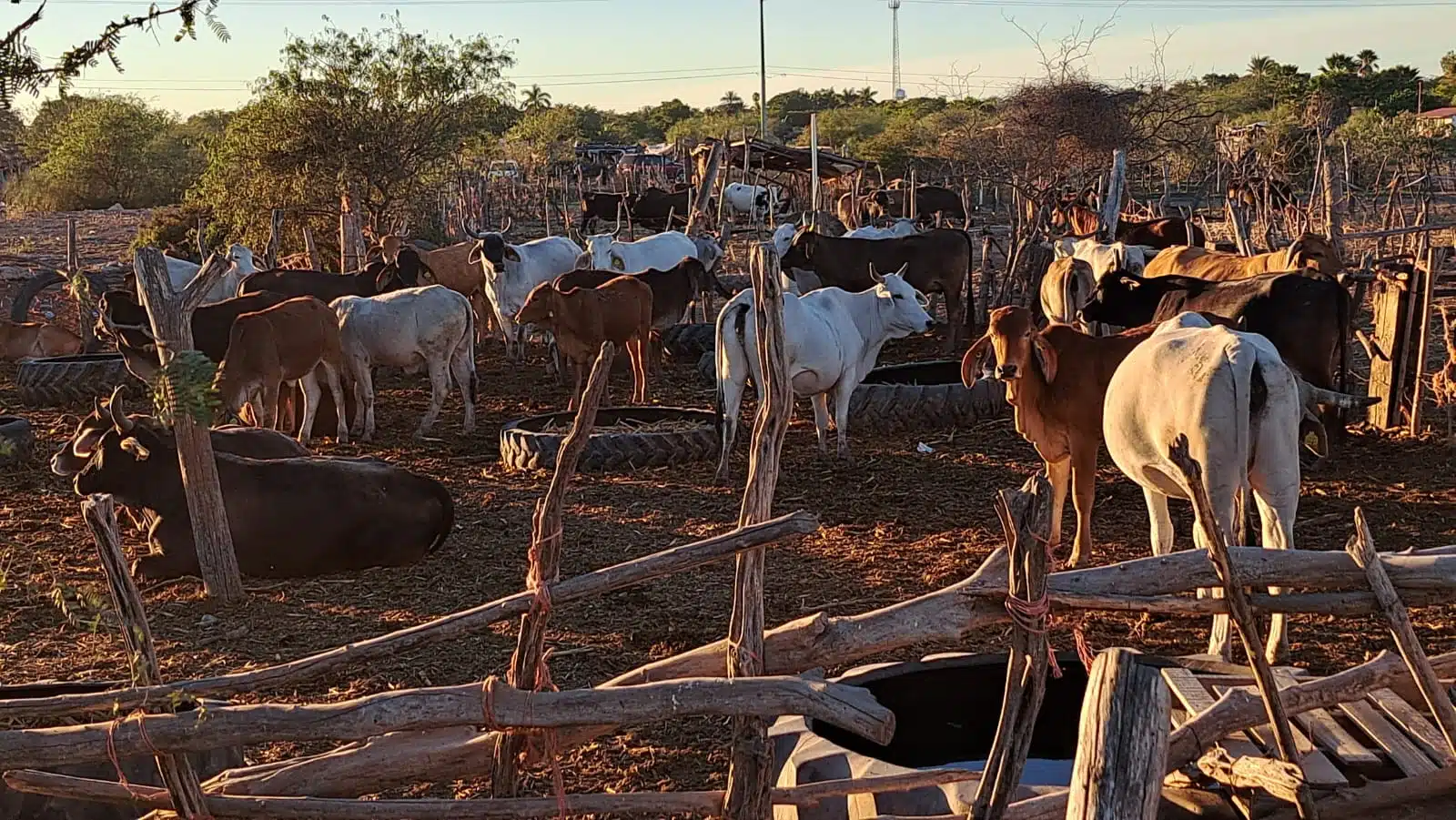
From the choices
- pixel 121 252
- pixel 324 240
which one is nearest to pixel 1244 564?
pixel 324 240

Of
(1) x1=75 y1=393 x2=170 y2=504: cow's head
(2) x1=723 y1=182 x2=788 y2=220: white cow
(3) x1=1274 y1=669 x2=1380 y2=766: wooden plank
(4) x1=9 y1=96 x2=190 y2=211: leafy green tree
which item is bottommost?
(3) x1=1274 y1=669 x2=1380 y2=766: wooden plank

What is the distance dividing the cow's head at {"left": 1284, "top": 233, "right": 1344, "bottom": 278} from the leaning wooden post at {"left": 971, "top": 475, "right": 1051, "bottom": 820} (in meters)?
10.0

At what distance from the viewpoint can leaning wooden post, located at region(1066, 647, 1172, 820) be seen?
8.59 feet

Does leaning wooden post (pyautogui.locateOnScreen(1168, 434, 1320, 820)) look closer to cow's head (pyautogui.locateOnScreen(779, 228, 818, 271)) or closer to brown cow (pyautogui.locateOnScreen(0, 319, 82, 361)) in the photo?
cow's head (pyautogui.locateOnScreen(779, 228, 818, 271))

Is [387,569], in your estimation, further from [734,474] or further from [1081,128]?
[1081,128]

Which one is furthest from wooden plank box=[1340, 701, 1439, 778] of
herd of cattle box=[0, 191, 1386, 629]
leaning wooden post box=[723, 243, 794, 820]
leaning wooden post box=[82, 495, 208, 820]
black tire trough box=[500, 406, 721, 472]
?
black tire trough box=[500, 406, 721, 472]

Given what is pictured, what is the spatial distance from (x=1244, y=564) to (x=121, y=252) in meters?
30.2

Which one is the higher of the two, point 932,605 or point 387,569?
point 932,605

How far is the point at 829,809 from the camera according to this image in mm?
4469

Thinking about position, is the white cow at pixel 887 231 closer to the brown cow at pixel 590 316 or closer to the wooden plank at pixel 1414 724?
the brown cow at pixel 590 316

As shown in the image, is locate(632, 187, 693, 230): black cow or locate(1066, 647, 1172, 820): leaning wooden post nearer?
locate(1066, 647, 1172, 820): leaning wooden post

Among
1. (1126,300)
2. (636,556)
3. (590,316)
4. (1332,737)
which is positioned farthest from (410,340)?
(1332,737)

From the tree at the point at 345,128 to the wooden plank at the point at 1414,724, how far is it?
21.4 metres

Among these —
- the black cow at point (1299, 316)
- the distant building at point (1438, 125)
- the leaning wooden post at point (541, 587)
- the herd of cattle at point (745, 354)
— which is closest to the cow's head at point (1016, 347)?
the herd of cattle at point (745, 354)
